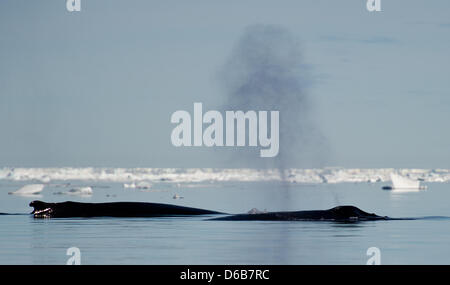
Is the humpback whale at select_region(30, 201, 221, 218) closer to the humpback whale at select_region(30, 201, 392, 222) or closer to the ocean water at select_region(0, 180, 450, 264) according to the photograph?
the humpback whale at select_region(30, 201, 392, 222)

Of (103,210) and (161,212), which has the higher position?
(103,210)

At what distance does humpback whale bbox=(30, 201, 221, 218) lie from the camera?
49.0m

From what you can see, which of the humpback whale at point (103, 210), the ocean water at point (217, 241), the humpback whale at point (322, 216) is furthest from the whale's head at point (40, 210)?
the humpback whale at point (322, 216)

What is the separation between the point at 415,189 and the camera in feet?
379

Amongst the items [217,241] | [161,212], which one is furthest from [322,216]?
[217,241]

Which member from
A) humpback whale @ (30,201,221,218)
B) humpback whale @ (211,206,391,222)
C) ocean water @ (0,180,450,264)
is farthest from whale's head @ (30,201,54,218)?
humpback whale @ (211,206,391,222)

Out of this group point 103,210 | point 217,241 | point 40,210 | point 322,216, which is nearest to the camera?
point 217,241

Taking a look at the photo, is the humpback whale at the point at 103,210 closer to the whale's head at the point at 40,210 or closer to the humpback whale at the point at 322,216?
the whale's head at the point at 40,210

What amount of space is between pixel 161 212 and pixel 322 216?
9.47m

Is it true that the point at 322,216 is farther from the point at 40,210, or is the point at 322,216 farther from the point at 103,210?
the point at 40,210

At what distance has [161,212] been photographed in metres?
50.7
